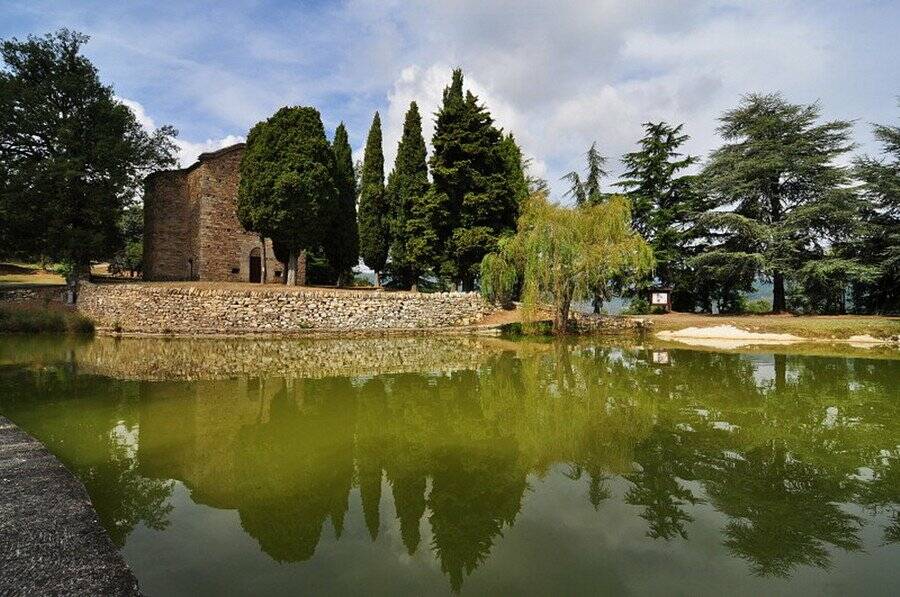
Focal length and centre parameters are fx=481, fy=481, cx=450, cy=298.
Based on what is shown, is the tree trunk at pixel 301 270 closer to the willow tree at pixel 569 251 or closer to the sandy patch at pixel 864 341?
the willow tree at pixel 569 251

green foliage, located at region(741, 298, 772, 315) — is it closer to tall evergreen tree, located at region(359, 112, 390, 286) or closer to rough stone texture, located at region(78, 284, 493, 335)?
rough stone texture, located at region(78, 284, 493, 335)

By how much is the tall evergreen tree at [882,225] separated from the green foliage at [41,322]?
3457 centimetres

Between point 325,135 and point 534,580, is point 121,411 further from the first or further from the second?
point 325,135

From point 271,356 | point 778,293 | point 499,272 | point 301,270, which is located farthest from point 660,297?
point 301,270

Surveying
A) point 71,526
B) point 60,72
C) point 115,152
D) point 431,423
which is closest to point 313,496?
point 71,526

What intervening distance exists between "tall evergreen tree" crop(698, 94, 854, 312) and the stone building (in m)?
25.1

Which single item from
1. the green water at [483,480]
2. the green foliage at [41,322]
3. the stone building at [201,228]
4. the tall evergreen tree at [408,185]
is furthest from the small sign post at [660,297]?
the green foliage at [41,322]

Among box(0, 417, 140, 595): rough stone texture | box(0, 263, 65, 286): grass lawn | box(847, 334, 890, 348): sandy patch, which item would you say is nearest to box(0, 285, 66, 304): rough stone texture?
box(0, 263, 65, 286): grass lawn

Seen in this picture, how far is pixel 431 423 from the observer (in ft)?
23.2

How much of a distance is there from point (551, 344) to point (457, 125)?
42.3ft

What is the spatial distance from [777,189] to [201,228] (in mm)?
31509

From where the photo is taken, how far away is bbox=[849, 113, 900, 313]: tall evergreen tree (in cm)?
2289

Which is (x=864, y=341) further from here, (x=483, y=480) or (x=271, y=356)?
(x=271, y=356)

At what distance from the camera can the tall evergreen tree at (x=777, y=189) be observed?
24.0 meters
